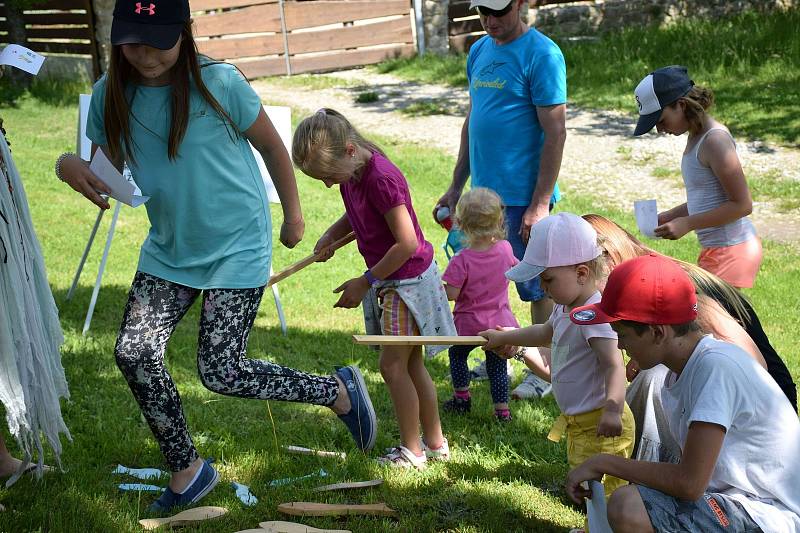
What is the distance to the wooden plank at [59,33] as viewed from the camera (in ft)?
54.3

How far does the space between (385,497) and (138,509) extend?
37.2 inches

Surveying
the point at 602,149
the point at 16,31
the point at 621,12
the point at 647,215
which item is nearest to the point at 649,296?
the point at 647,215

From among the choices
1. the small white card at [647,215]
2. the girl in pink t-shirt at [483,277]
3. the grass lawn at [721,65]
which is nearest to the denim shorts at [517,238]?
the girl in pink t-shirt at [483,277]

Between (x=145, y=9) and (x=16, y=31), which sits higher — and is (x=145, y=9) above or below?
above

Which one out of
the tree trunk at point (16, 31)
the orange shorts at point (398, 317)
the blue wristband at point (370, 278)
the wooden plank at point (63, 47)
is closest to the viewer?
the blue wristband at point (370, 278)

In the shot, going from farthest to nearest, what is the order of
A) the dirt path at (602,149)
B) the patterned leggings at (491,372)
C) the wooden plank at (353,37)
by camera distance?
1. the wooden plank at (353,37)
2. the dirt path at (602,149)
3. the patterned leggings at (491,372)

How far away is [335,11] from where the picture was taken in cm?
1769

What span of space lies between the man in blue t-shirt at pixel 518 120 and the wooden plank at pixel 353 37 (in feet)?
42.0

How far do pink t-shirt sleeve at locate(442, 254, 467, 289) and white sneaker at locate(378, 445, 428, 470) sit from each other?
2.98ft

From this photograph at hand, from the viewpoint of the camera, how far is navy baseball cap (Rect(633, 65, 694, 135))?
425 cm

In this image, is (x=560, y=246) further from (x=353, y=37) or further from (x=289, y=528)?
(x=353, y=37)

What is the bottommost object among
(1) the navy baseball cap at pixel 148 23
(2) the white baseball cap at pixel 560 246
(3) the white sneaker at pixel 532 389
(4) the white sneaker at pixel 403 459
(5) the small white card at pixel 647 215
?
(3) the white sneaker at pixel 532 389

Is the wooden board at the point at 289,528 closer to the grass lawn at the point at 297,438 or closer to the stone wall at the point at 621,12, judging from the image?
the grass lawn at the point at 297,438

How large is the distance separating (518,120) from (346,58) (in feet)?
43.6
